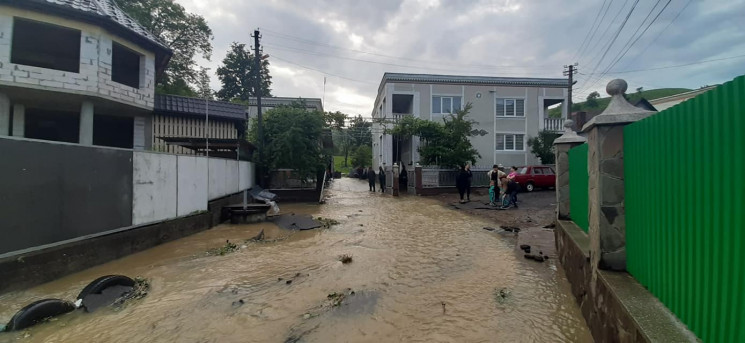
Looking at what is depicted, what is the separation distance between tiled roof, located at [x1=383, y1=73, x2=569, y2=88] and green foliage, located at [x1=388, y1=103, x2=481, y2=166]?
3.73m

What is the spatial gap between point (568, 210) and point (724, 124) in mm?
5218

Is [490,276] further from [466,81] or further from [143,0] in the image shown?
[143,0]

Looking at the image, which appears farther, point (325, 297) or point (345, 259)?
point (345, 259)

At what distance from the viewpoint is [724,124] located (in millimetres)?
1721

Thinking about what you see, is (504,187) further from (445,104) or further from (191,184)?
(445,104)

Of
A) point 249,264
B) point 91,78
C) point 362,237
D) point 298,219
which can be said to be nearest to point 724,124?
point 249,264

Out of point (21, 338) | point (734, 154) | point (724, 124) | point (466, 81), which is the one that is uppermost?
point (466, 81)

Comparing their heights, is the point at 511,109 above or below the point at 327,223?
above

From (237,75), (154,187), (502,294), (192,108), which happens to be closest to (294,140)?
(192,108)

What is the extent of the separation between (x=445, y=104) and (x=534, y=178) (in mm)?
9074

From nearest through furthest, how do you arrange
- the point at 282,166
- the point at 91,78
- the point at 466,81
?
1. the point at 91,78
2. the point at 282,166
3. the point at 466,81

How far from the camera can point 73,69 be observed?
46.3ft

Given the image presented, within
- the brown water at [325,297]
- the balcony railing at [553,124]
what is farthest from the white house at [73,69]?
the balcony railing at [553,124]

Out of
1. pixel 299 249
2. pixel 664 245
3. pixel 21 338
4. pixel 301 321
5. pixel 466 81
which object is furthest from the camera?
pixel 466 81
